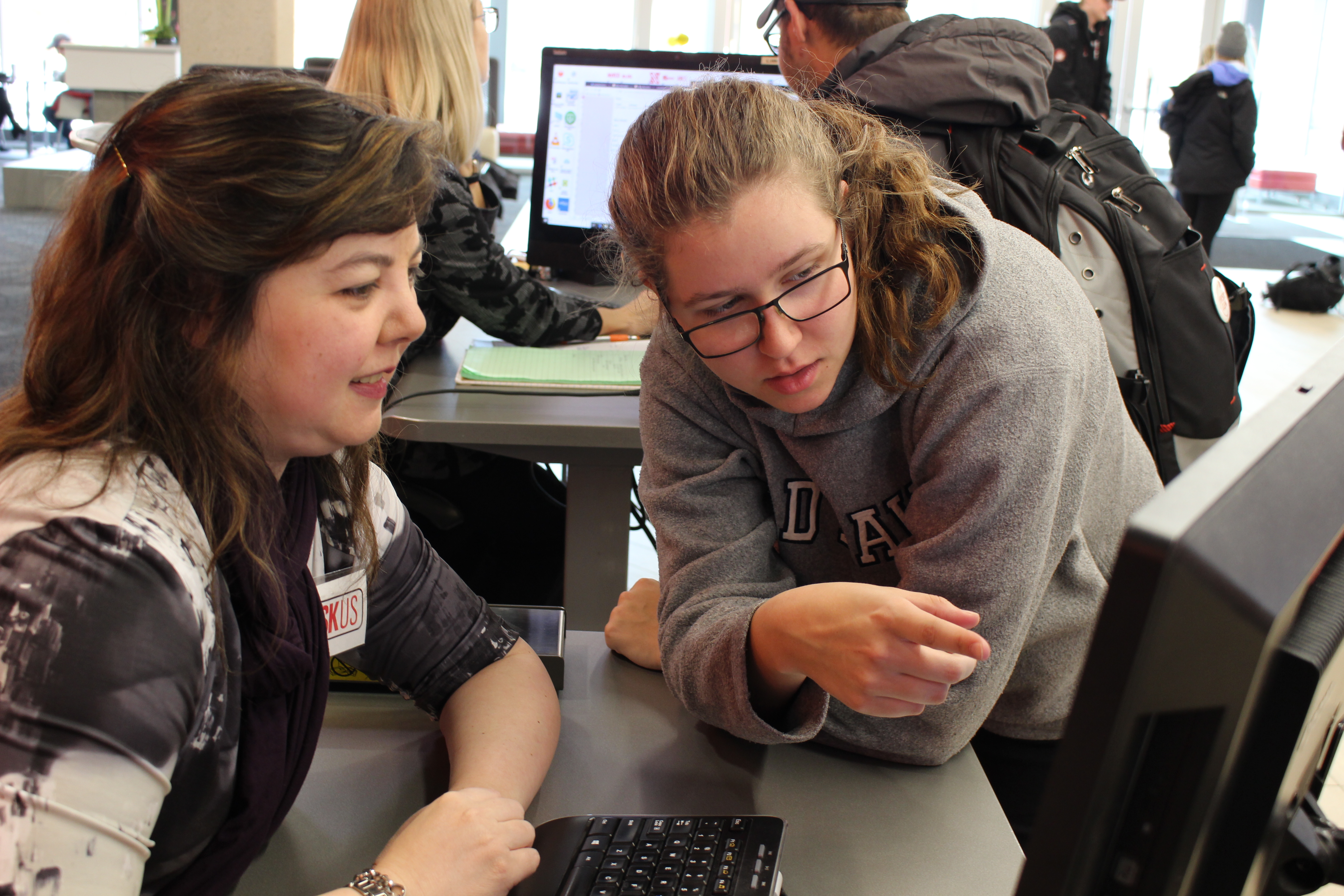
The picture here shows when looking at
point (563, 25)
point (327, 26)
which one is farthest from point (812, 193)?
point (563, 25)

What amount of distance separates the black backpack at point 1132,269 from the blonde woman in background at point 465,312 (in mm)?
660

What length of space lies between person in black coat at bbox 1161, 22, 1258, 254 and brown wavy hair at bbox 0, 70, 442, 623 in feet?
20.8

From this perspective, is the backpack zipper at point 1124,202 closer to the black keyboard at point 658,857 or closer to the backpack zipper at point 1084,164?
the backpack zipper at point 1084,164

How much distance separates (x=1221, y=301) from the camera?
1539 millimetres

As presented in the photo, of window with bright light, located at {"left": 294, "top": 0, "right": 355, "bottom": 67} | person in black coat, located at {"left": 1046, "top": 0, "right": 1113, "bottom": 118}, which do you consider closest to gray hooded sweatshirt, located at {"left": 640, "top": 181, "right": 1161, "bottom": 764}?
window with bright light, located at {"left": 294, "top": 0, "right": 355, "bottom": 67}

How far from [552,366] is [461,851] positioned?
1182 millimetres

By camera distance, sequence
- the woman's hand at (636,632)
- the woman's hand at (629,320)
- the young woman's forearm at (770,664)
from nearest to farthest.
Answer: the young woman's forearm at (770,664) < the woman's hand at (636,632) < the woman's hand at (629,320)

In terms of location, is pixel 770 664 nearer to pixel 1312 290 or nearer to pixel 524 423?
pixel 524 423

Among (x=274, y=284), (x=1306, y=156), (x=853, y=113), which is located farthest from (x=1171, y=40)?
(x=274, y=284)

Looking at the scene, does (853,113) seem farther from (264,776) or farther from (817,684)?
(264,776)

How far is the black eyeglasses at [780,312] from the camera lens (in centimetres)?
86

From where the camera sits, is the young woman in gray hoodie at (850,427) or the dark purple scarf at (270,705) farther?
the young woman in gray hoodie at (850,427)

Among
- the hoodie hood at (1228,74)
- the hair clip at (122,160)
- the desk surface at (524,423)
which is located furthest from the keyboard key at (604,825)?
the hoodie hood at (1228,74)

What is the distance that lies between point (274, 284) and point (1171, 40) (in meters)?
9.44
